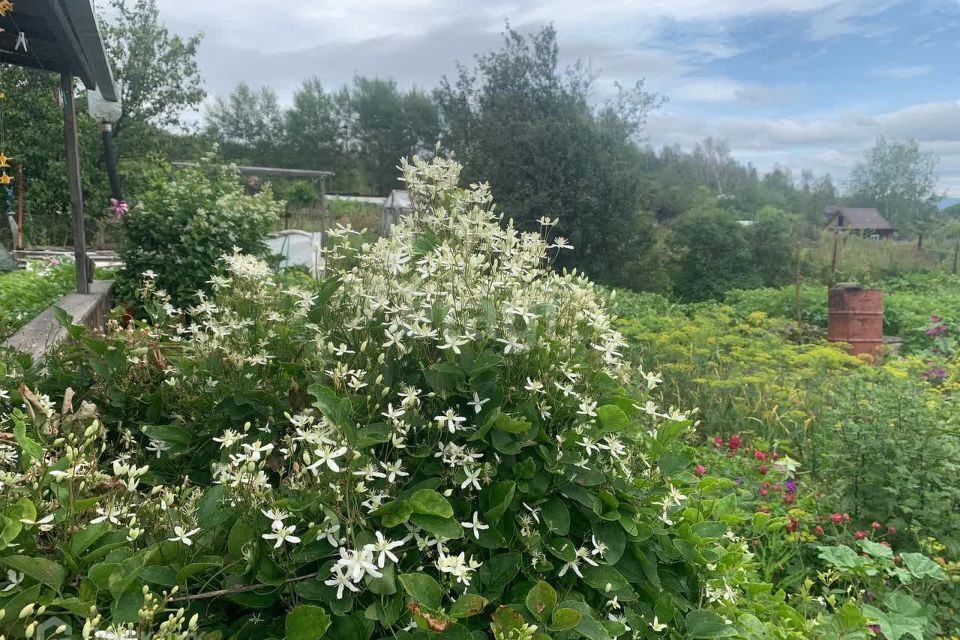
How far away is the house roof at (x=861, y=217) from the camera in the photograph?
38000 millimetres

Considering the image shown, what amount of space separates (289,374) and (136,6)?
20.6 meters

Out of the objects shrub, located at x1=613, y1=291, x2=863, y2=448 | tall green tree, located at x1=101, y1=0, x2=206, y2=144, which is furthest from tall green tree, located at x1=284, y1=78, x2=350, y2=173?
shrub, located at x1=613, y1=291, x2=863, y2=448

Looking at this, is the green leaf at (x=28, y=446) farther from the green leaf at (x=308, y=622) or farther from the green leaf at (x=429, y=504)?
the green leaf at (x=429, y=504)

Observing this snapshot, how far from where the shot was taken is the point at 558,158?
1295 cm

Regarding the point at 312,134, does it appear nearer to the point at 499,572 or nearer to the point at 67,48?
the point at 67,48

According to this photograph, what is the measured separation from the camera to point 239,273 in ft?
6.56

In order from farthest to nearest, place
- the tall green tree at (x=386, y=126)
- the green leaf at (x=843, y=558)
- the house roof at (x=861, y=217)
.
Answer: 1. the house roof at (x=861, y=217)
2. the tall green tree at (x=386, y=126)
3. the green leaf at (x=843, y=558)

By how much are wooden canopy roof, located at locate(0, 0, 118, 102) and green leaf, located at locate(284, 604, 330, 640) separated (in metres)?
5.12

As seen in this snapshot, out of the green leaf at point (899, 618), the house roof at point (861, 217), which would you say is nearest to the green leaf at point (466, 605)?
the green leaf at point (899, 618)

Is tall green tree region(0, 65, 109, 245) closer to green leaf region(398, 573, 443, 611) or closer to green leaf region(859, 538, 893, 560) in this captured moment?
green leaf region(398, 573, 443, 611)

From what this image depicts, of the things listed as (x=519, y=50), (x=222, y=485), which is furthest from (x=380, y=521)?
(x=519, y=50)

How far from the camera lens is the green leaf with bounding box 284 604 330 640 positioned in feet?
3.61

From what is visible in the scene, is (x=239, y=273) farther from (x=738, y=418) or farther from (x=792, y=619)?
(x=738, y=418)

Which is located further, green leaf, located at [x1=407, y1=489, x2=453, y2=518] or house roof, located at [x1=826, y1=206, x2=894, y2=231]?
house roof, located at [x1=826, y1=206, x2=894, y2=231]
